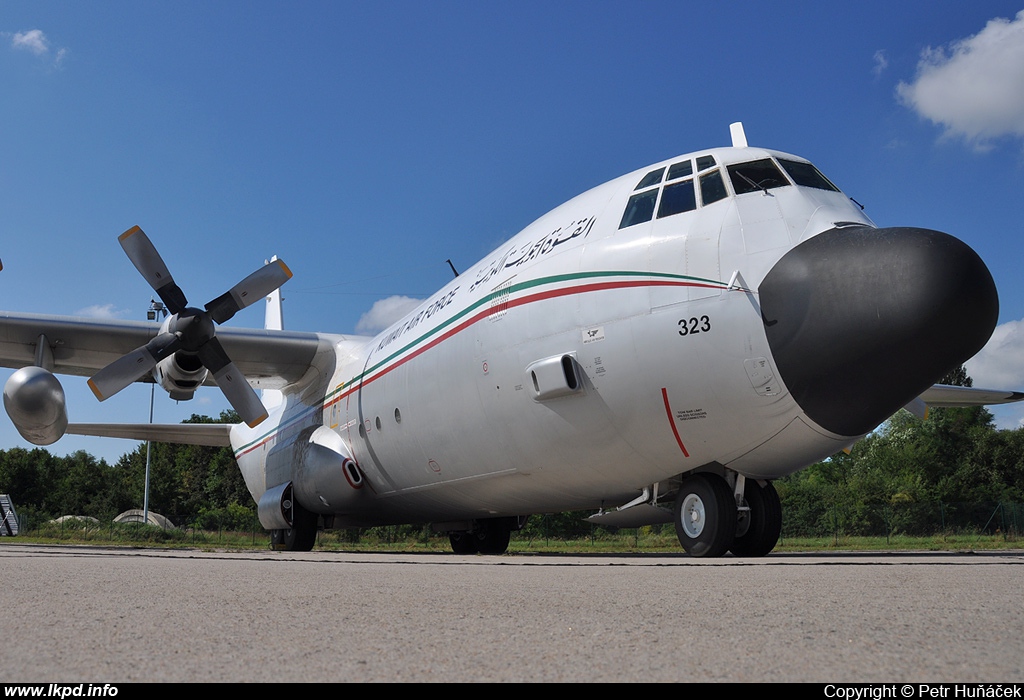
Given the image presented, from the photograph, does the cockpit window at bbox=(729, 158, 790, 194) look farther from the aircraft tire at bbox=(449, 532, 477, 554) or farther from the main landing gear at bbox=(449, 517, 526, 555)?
the aircraft tire at bbox=(449, 532, 477, 554)

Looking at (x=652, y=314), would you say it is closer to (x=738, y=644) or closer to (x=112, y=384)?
(x=738, y=644)

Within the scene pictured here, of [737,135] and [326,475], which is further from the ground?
[737,135]

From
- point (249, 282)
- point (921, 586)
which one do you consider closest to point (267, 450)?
point (249, 282)

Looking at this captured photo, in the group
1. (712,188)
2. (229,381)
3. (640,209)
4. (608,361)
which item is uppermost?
(712,188)

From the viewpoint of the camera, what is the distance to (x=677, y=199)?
8.86 metres

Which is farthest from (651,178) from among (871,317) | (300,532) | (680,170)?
(300,532)

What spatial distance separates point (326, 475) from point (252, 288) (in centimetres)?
371

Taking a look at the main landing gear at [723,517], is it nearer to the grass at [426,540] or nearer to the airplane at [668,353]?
the airplane at [668,353]

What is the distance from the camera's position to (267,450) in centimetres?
1792

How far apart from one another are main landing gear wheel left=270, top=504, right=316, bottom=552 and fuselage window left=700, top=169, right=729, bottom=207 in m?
10.7

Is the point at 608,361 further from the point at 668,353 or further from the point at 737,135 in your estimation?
the point at 737,135

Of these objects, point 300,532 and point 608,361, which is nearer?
point 608,361

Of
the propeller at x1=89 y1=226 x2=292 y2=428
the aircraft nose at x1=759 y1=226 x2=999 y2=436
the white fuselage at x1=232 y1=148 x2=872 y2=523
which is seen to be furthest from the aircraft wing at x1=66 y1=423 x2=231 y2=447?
the aircraft nose at x1=759 y1=226 x2=999 y2=436

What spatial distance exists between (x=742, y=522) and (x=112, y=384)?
409 inches
